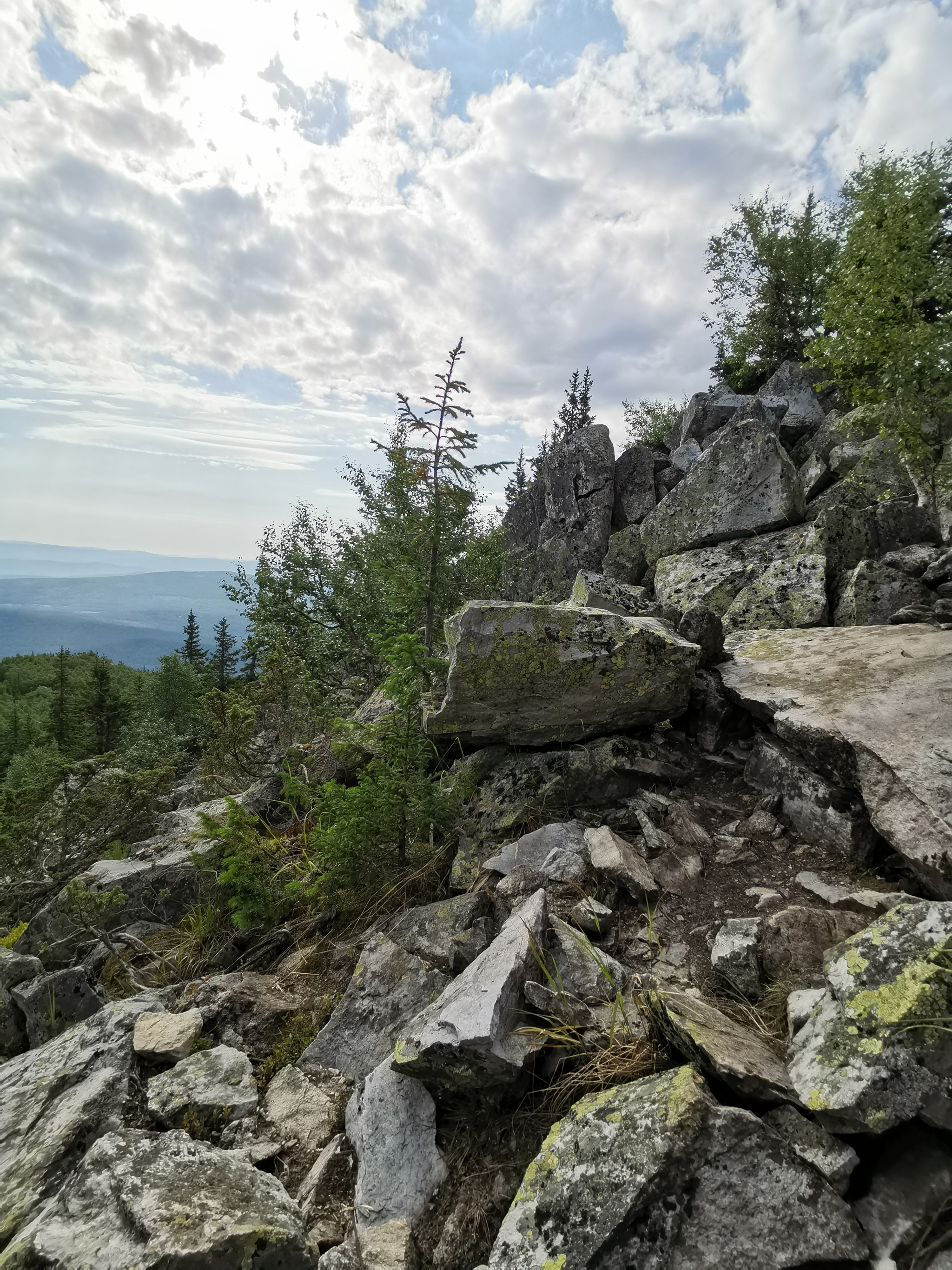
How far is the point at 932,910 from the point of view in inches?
132

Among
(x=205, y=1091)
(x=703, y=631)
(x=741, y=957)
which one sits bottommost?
(x=205, y=1091)

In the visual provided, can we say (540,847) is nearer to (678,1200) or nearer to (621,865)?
(621,865)

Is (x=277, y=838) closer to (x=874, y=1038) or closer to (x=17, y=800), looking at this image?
(x=874, y=1038)

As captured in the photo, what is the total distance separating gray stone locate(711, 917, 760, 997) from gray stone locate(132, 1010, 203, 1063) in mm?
4648

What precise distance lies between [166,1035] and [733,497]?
628 inches

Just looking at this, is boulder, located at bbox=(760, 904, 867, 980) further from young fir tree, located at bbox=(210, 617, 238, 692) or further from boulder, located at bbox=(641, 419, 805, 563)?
A: young fir tree, located at bbox=(210, 617, 238, 692)

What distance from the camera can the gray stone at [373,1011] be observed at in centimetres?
473

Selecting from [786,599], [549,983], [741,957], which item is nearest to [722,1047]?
[741,957]

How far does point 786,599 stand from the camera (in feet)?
36.0

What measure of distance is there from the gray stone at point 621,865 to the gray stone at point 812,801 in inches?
70.5

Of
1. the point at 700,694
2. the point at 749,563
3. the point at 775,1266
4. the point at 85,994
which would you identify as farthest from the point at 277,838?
the point at 749,563

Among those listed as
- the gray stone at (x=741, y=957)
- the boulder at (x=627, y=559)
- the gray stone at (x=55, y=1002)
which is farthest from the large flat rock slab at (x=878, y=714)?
the boulder at (x=627, y=559)

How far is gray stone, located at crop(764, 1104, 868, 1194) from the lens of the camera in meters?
2.65

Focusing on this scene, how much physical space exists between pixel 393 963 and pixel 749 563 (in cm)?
1168
